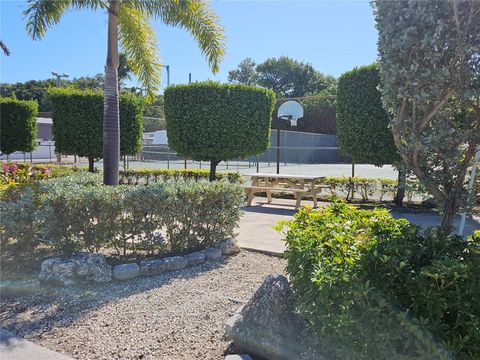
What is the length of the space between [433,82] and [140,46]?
286 inches

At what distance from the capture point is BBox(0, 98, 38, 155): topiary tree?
16.1m

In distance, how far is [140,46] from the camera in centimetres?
839

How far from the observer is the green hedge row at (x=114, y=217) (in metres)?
4.10

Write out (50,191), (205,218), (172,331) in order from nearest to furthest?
1. (172,331)
2. (50,191)
3. (205,218)

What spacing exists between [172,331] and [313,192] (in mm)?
6637

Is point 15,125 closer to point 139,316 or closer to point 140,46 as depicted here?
point 140,46

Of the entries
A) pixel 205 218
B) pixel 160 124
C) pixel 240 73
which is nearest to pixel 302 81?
pixel 240 73

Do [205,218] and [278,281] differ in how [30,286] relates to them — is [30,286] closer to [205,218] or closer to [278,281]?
[205,218]

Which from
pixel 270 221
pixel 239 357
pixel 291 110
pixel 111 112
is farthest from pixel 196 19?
pixel 239 357

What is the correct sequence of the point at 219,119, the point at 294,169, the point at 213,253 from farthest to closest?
the point at 294,169, the point at 219,119, the point at 213,253

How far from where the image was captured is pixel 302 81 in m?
58.3

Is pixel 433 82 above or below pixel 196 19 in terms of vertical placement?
below

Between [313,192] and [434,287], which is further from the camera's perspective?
[313,192]

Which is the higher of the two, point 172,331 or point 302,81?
point 302,81
